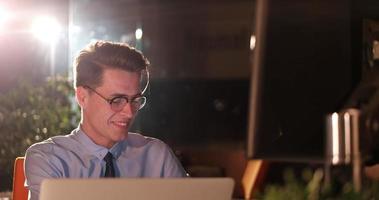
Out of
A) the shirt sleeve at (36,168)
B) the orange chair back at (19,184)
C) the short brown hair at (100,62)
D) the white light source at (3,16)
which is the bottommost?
the orange chair back at (19,184)

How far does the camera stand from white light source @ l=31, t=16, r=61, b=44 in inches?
186

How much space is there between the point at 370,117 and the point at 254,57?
3.32 metres

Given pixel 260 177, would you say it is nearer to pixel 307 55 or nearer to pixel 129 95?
pixel 307 55

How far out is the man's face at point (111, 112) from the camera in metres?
2.70

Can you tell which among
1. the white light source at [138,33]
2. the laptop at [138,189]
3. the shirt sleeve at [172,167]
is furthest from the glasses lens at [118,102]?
the white light source at [138,33]

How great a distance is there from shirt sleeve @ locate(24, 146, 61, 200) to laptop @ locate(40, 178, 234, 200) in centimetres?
98

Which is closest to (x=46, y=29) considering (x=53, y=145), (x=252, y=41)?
(x=252, y=41)

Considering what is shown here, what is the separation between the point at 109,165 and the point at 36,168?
10.9 inches

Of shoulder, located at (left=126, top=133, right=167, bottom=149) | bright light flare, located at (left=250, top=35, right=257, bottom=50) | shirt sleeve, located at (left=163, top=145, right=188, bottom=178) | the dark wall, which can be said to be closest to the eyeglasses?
shoulder, located at (left=126, top=133, right=167, bottom=149)

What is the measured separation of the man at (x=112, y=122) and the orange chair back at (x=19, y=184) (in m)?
0.13

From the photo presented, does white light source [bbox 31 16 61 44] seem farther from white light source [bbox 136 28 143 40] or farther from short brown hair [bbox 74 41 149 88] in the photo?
short brown hair [bbox 74 41 149 88]

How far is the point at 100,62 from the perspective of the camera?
2717mm

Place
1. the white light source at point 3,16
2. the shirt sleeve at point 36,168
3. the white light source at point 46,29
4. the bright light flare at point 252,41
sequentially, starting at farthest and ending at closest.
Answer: the bright light flare at point 252,41, the white light source at point 46,29, the white light source at point 3,16, the shirt sleeve at point 36,168

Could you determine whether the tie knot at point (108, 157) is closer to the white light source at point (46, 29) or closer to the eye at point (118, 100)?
the eye at point (118, 100)
